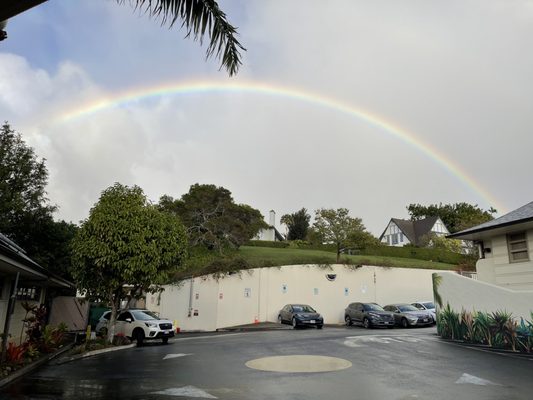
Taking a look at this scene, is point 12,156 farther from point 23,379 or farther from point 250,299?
point 23,379

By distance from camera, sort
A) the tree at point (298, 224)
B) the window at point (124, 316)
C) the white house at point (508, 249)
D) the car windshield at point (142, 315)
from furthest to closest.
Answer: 1. the tree at point (298, 224)
2. the window at point (124, 316)
3. the car windshield at point (142, 315)
4. the white house at point (508, 249)

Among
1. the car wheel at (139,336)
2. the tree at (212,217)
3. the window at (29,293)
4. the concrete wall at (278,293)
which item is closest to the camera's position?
the window at (29,293)

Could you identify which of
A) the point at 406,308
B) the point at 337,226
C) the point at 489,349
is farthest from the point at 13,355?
the point at 337,226

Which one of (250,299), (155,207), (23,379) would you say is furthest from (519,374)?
(250,299)

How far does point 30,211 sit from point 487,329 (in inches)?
1094

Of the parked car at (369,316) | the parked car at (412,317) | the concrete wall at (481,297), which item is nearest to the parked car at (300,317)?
the parked car at (369,316)

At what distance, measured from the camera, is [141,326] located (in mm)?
18656

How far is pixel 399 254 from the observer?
47.1 metres

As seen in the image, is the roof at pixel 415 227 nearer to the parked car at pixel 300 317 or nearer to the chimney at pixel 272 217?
the chimney at pixel 272 217

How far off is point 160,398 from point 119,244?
427 inches

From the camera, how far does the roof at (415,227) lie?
2852 inches

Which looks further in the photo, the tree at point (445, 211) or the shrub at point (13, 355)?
the tree at point (445, 211)

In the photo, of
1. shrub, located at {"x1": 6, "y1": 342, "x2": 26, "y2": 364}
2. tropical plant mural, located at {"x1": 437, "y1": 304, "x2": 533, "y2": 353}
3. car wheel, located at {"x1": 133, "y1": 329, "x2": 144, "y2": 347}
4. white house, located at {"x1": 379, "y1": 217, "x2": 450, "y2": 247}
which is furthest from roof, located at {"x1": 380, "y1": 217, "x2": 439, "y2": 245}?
shrub, located at {"x1": 6, "y1": 342, "x2": 26, "y2": 364}

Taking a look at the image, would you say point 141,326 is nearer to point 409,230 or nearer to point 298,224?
point 298,224
